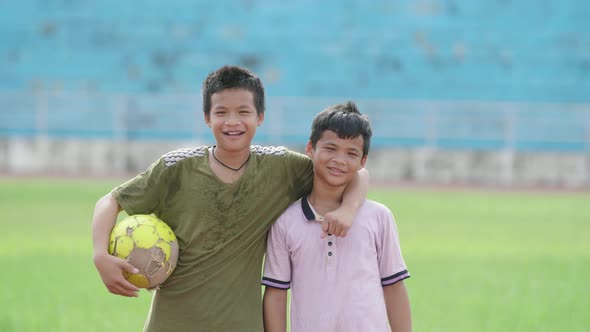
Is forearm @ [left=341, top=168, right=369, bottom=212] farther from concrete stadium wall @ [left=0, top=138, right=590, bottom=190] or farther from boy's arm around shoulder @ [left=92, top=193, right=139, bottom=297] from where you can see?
concrete stadium wall @ [left=0, top=138, right=590, bottom=190]

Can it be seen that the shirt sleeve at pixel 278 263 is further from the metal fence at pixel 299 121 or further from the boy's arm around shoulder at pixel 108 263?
the metal fence at pixel 299 121

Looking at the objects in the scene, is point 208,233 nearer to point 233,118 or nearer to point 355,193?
point 233,118

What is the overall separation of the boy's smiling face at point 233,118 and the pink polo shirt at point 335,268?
371mm

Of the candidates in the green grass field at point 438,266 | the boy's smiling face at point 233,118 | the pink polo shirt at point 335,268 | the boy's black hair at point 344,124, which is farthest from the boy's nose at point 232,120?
the green grass field at point 438,266

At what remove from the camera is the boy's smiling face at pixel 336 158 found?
347cm

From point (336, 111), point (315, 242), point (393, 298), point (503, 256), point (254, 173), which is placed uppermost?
point (336, 111)

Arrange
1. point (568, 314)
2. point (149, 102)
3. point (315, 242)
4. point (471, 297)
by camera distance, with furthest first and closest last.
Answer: point (149, 102)
point (471, 297)
point (568, 314)
point (315, 242)

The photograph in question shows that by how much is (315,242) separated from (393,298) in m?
0.42

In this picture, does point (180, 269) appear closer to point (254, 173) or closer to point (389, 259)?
point (254, 173)

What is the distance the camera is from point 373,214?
3.52 m

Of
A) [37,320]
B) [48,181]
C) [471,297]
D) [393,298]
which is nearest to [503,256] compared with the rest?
[471,297]

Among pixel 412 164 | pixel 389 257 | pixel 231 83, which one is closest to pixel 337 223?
pixel 389 257

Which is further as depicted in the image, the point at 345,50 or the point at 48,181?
the point at 345,50

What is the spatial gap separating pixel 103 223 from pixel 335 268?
99 centimetres
